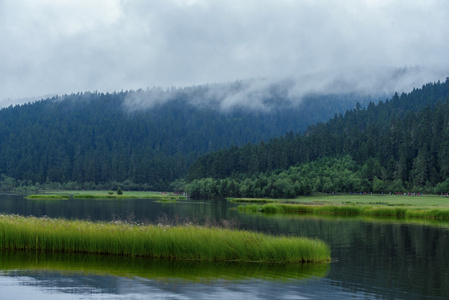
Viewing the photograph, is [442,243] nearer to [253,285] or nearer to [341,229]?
[341,229]

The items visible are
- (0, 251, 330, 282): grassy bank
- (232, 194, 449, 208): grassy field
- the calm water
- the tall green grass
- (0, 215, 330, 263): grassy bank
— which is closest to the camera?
the calm water

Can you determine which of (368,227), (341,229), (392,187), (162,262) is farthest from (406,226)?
(392,187)

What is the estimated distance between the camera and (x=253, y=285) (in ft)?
104

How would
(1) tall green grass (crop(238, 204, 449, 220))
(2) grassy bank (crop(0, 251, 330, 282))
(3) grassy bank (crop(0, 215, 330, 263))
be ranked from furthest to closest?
(1) tall green grass (crop(238, 204, 449, 220)) < (3) grassy bank (crop(0, 215, 330, 263)) < (2) grassy bank (crop(0, 251, 330, 282))

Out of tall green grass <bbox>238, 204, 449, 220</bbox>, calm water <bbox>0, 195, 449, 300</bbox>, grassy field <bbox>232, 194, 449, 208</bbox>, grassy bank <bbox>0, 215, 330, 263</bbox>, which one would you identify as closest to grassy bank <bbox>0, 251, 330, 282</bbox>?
calm water <bbox>0, 195, 449, 300</bbox>

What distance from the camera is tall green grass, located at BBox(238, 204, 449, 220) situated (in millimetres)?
100562

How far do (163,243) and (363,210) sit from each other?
77.9m

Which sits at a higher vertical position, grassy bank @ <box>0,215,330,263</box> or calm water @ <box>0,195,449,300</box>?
grassy bank @ <box>0,215,330,263</box>

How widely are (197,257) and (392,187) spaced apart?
165 m

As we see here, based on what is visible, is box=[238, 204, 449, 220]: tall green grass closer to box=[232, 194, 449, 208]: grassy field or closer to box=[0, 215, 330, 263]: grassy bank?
box=[232, 194, 449, 208]: grassy field

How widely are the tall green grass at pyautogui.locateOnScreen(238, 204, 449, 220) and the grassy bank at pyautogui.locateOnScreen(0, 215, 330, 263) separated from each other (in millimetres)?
65508

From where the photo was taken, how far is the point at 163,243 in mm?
41500

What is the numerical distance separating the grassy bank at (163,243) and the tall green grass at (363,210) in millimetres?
65508

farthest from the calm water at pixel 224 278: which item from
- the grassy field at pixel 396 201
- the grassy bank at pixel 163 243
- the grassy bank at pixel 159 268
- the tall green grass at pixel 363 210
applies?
the grassy field at pixel 396 201
